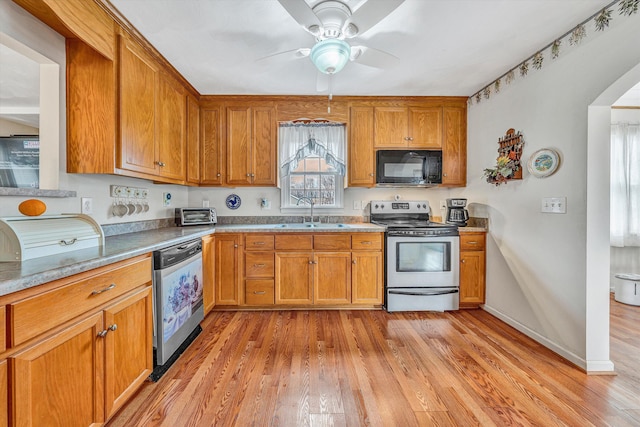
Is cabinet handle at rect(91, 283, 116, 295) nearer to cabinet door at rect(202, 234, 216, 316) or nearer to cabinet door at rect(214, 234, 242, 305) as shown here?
cabinet door at rect(202, 234, 216, 316)

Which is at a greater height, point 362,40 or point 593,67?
point 362,40

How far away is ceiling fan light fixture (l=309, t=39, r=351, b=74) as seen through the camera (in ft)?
5.48

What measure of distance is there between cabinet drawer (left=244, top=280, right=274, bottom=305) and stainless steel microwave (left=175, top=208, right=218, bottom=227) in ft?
2.73

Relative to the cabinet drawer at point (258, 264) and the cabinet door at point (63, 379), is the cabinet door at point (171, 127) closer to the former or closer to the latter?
the cabinet drawer at point (258, 264)

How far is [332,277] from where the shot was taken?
2812 millimetres

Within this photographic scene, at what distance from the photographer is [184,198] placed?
327 centimetres

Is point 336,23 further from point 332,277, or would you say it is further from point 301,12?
point 332,277

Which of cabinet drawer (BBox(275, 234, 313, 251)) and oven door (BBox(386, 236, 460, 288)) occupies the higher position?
cabinet drawer (BBox(275, 234, 313, 251))

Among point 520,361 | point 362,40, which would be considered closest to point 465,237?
point 520,361

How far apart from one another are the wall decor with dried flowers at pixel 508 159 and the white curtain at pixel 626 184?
1894 mm

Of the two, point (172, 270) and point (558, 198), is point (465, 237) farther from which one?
point (172, 270)

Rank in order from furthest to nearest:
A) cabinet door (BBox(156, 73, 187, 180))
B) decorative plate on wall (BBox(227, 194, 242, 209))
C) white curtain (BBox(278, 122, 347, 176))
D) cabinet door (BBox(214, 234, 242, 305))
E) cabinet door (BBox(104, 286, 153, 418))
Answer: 1. decorative plate on wall (BBox(227, 194, 242, 209))
2. white curtain (BBox(278, 122, 347, 176))
3. cabinet door (BBox(214, 234, 242, 305))
4. cabinet door (BBox(156, 73, 187, 180))
5. cabinet door (BBox(104, 286, 153, 418))

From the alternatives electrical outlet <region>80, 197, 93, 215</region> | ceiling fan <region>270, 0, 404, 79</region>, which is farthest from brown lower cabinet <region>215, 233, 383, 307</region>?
ceiling fan <region>270, 0, 404, 79</region>

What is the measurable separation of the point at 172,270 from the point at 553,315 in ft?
9.38
